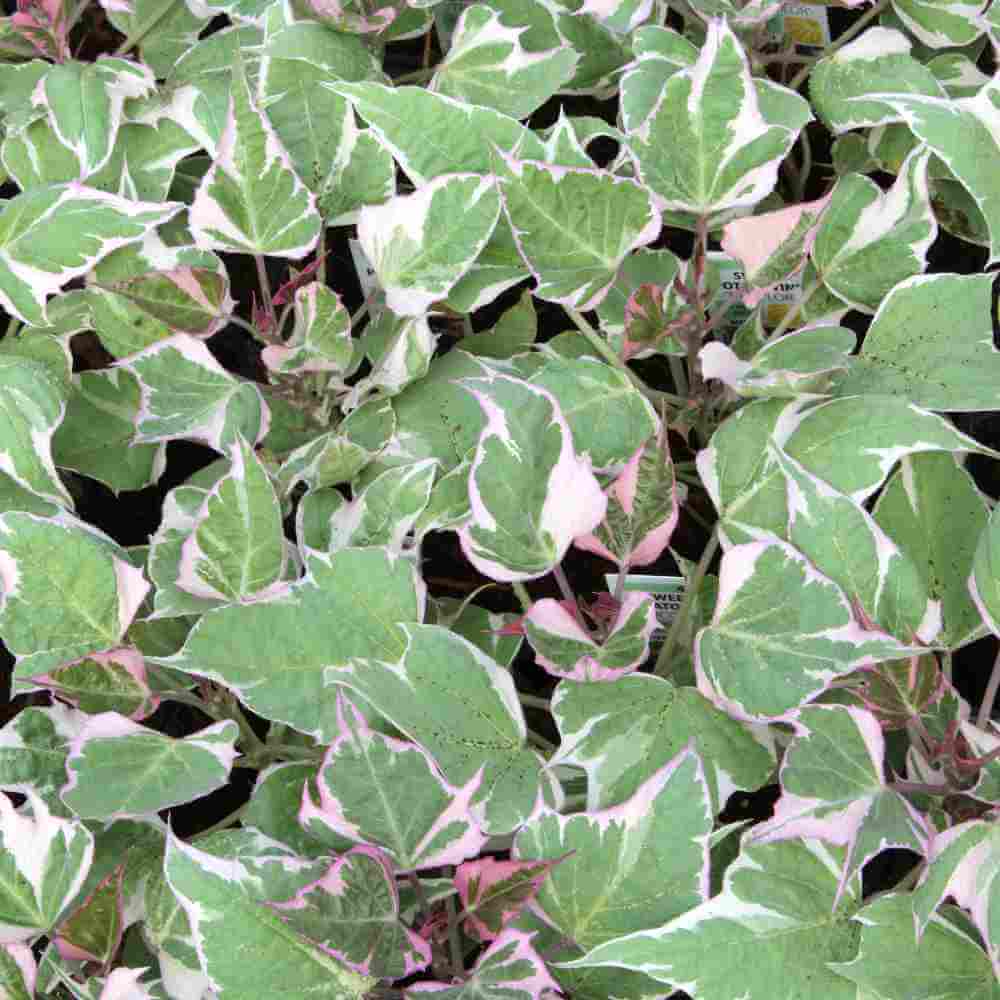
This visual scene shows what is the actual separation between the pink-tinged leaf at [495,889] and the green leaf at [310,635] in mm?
121

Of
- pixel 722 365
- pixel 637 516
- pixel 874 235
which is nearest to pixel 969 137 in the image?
pixel 874 235

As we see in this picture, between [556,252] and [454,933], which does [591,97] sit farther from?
[454,933]

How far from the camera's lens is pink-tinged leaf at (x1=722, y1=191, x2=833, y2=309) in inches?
33.2

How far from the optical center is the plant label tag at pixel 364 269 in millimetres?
929

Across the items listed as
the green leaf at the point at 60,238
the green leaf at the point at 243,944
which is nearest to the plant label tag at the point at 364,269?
the green leaf at the point at 60,238

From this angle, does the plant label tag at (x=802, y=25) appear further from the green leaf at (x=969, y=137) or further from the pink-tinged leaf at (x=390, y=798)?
the pink-tinged leaf at (x=390, y=798)

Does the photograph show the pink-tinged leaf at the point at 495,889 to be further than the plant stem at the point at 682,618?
No

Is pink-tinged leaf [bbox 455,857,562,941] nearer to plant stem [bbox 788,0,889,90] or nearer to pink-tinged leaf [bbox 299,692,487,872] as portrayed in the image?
pink-tinged leaf [bbox 299,692,487,872]

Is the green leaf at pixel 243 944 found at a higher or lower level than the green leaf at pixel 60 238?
lower

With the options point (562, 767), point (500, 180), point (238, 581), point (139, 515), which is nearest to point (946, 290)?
point (500, 180)

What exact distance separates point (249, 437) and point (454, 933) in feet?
1.24

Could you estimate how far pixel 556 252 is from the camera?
0.81 m

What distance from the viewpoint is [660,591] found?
2.75 feet

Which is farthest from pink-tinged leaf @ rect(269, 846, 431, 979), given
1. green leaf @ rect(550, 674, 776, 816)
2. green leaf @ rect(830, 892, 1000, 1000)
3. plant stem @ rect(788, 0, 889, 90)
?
plant stem @ rect(788, 0, 889, 90)
